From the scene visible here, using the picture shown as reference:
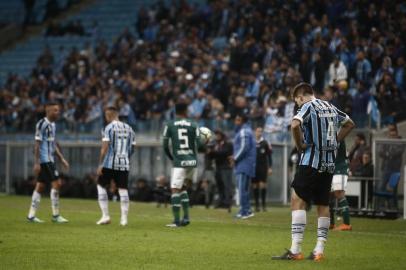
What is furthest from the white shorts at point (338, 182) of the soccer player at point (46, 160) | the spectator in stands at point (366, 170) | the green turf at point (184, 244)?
the soccer player at point (46, 160)

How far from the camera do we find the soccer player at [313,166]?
1220 centimetres

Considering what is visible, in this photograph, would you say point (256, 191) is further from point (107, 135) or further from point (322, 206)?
point (322, 206)

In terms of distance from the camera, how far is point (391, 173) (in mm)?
23234

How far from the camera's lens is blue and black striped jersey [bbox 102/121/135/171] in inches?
732

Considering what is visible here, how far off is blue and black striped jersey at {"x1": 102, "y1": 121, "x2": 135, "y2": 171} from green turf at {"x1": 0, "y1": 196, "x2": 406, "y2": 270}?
118 cm

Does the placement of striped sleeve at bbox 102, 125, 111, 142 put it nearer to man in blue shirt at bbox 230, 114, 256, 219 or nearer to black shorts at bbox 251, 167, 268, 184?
man in blue shirt at bbox 230, 114, 256, 219

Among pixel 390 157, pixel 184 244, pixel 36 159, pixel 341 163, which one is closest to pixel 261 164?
pixel 390 157

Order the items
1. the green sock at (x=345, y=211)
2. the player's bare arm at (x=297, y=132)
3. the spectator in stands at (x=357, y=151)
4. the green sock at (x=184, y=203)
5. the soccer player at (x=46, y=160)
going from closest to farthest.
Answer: the player's bare arm at (x=297, y=132)
the green sock at (x=345, y=211)
the green sock at (x=184, y=203)
the soccer player at (x=46, y=160)
the spectator in stands at (x=357, y=151)

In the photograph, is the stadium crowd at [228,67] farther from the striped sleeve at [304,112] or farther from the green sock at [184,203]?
the striped sleeve at [304,112]

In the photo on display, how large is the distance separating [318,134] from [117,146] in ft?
23.3

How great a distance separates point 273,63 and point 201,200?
4.60 meters

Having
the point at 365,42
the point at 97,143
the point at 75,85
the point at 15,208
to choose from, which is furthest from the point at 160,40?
the point at 15,208

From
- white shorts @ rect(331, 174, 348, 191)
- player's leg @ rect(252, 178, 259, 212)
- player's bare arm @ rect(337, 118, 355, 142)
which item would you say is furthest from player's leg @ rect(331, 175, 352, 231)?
player's leg @ rect(252, 178, 259, 212)

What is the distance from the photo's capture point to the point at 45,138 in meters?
19.6
